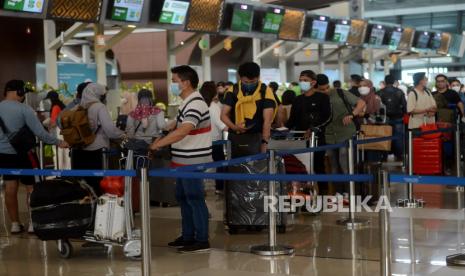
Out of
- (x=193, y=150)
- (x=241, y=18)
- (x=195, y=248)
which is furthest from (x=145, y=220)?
(x=241, y=18)

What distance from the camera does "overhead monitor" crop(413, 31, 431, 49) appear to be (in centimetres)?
2556

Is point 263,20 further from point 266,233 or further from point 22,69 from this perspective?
point 266,233

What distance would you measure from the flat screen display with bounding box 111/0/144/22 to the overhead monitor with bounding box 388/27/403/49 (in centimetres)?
1246

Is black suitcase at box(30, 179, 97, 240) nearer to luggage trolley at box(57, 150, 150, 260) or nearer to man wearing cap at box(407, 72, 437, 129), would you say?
luggage trolley at box(57, 150, 150, 260)

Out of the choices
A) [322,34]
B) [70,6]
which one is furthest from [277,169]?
[322,34]

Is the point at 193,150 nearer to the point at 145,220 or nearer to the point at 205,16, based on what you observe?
the point at 145,220

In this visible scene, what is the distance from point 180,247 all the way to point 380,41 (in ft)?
56.9

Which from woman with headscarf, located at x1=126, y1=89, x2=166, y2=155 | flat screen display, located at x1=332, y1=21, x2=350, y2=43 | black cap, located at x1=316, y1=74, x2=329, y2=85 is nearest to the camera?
woman with headscarf, located at x1=126, y1=89, x2=166, y2=155

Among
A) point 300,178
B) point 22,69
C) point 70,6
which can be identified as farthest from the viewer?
point 22,69

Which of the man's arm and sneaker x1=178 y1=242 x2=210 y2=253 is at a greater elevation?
the man's arm

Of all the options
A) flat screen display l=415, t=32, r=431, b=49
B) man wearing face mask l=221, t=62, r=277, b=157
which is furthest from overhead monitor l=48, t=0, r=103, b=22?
flat screen display l=415, t=32, r=431, b=49

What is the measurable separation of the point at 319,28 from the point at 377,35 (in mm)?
3755

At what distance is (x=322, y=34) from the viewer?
19359 mm

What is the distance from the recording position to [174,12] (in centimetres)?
1309
